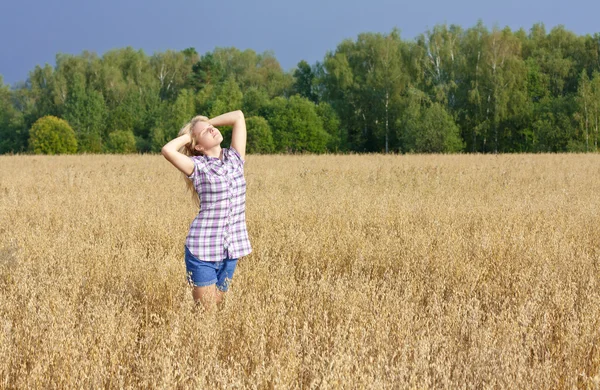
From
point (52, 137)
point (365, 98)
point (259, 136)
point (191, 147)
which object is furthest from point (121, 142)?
point (191, 147)

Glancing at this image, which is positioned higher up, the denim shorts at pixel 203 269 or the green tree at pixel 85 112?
the green tree at pixel 85 112

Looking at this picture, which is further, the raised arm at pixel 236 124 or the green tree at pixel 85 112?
the green tree at pixel 85 112

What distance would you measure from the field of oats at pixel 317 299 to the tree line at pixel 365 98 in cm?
3956

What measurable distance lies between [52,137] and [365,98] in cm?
2852

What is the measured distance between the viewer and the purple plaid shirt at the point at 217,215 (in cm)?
368

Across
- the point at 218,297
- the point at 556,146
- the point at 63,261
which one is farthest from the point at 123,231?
the point at 556,146

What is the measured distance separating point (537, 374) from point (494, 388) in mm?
236

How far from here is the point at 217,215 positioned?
3742mm

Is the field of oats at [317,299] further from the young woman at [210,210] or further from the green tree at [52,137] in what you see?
the green tree at [52,137]

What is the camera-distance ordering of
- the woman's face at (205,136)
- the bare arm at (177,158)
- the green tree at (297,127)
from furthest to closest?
the green tree at (297,127) → the woman's face at (205,136) → the bare arm at (177,158)

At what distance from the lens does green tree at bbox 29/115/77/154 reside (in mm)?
50125

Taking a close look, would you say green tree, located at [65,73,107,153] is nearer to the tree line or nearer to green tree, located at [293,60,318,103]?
the tree line

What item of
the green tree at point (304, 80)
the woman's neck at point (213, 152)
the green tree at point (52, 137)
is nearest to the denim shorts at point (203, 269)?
the woman's neck at point (213, 152)

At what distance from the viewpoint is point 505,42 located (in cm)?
4553
